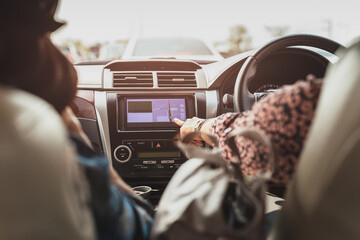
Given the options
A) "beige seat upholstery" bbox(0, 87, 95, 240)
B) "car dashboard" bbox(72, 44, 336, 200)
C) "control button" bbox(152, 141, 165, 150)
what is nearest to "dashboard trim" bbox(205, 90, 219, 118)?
"car dashboard" bbox(72, 44, 336, 200)

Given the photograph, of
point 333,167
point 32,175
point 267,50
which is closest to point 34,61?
point 32,175

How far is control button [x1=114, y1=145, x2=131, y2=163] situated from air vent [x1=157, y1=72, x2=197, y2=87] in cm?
62

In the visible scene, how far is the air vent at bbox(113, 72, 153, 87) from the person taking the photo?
2.87m

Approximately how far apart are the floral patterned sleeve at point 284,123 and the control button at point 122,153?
66.9 inches

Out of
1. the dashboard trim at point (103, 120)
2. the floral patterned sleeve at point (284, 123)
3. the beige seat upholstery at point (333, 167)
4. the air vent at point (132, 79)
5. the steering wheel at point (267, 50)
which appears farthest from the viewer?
the air vent at point (132, 79)

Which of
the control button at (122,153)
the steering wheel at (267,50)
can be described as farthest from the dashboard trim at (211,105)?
the control button at (122,153)

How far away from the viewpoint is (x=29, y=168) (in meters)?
0.70

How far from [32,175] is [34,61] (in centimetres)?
31

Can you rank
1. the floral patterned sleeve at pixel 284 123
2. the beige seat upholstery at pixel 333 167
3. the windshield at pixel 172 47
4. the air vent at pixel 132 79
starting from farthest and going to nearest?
1. the windshield at pixel 172 47
2. the air vent at pixel 132 79
3. the floral patterned sleeve at pixel 284 123
4. the beige seat upholstery at pixel 333 167

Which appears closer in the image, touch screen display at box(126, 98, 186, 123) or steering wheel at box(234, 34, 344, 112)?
steering wheel at box(234, 34, 344, 112)

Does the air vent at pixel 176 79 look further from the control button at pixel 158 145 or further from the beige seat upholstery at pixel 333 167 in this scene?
the beige seat upholstery at pixel 333 167

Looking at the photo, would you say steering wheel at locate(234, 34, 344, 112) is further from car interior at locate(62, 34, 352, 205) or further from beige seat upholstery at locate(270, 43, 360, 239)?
beige seat upholstery at locate(270, 43, 360, 239)

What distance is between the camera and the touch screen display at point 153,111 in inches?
109

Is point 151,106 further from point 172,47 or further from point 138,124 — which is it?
point 172,47
